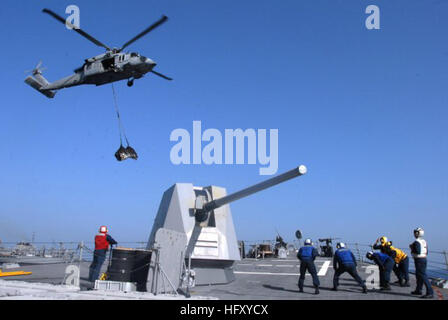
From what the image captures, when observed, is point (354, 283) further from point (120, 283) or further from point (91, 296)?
point (91, 296)

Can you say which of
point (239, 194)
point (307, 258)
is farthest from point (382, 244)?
point (239, 194)

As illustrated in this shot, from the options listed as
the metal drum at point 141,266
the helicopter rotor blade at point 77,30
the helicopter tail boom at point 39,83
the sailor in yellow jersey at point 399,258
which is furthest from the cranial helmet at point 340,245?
the helicopter tail boom at point 39,83

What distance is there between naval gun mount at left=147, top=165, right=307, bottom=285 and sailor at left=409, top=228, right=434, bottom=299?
11.2 feet

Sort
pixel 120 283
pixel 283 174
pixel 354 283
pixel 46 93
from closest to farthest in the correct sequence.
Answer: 1. pixel 120 283
2. pixel 283 174
3. pixel 354 283
4. pixel 46 93

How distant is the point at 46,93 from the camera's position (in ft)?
53.8

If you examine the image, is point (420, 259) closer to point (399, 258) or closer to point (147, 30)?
point (399, 258)

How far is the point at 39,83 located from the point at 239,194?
40.5 feet

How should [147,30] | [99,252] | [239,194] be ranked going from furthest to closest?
1. [147,30]
2. [239,194]
3. [99,252]

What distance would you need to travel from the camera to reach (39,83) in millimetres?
16609

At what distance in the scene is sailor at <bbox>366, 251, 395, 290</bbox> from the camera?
8.27 meters

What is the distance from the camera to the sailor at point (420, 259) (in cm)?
704

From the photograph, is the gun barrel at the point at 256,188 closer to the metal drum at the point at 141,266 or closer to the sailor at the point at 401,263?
the sailor at the point at 401,263

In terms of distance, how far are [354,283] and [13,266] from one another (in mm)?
12515
